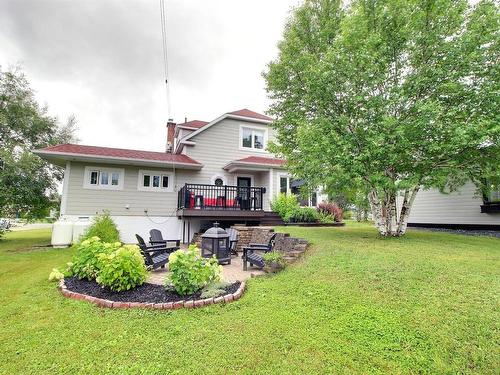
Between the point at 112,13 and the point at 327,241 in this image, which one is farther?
the point at 112,13

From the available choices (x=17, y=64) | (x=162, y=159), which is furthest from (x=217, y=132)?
(x=17, y=64)

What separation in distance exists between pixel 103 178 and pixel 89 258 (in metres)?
7.51

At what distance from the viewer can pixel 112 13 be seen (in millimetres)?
9203

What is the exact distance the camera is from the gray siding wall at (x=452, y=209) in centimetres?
1085

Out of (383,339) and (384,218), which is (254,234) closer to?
(384,218)

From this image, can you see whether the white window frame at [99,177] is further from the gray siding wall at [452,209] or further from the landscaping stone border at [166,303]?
the gray siding wall at [452,209]

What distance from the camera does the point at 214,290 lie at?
13.8 feet

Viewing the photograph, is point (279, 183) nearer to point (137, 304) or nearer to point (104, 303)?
point (137, 304)

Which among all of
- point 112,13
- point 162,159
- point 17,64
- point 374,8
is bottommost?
point 162,159

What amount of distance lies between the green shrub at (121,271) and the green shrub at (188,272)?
613 millimetres

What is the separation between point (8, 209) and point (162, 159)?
7.68m

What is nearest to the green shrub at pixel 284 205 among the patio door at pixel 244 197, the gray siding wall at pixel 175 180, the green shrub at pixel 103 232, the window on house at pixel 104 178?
the gray siding wall at pixel 175 180

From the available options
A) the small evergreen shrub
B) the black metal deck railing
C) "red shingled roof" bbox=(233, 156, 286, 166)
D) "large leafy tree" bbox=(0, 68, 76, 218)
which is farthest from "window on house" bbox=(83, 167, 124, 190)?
the small evergreen shrub

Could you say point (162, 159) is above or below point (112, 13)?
below
